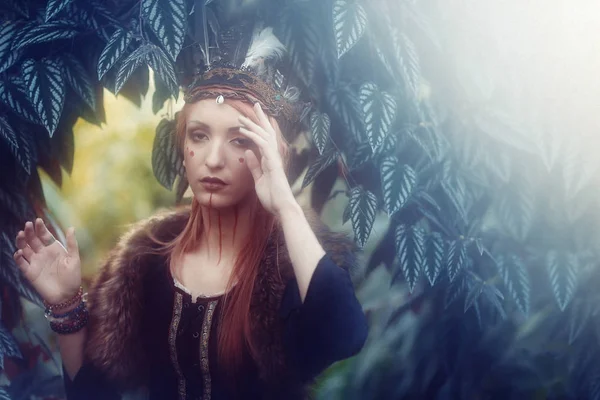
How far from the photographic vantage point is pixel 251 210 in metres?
1.72

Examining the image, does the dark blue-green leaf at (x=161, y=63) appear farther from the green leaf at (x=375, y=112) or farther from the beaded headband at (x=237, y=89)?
the green leaf at (x=375, y=112)

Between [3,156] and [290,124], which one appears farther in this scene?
[3,156]

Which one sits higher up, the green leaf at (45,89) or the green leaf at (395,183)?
the green leaf at (45,89)

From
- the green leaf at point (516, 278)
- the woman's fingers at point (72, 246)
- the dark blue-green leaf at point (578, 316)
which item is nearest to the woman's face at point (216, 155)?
the woman's fingers at point (72, 246)

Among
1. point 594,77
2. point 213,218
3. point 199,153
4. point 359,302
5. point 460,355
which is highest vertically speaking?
point 594,77

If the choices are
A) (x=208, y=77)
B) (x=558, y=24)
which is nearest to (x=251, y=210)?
(x=208, y=77)

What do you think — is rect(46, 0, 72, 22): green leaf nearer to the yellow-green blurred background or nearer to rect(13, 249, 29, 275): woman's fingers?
the yellow-green blurred background

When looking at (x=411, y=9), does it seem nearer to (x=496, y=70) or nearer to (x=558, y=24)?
(x=496, y=70)

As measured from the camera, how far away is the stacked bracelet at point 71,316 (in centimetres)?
176

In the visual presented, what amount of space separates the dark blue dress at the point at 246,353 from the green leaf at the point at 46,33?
0.73 meters

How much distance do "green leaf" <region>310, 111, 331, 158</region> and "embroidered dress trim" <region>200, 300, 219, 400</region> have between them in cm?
51

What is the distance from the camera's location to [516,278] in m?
1.83

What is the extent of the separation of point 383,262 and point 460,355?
1.22ft

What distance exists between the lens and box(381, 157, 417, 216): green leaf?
1.77 metres
